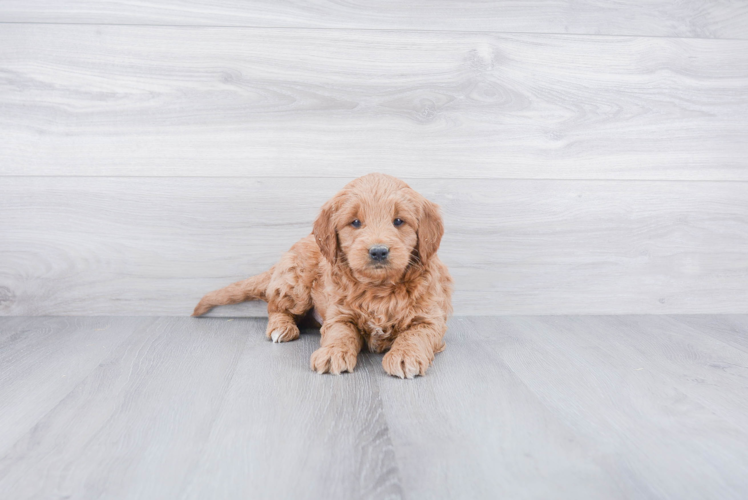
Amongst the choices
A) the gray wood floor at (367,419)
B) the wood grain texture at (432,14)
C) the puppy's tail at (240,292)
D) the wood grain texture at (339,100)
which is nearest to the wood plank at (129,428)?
the gray wood floor at (367,419)

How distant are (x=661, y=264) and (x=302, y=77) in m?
1.62

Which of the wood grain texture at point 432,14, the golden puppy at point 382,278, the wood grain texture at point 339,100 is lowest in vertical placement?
the golden puppy at point 382,278

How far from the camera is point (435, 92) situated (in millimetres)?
1957

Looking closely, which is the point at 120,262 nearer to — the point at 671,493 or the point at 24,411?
the point at 24,411

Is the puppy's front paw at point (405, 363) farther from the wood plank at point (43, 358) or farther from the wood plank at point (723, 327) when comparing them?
the wood plank at point (723, 327)

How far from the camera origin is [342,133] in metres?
1.95

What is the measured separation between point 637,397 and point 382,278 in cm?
72

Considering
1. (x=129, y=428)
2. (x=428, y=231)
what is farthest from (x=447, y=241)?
(x=129, y=428)

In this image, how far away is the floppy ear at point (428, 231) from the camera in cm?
153

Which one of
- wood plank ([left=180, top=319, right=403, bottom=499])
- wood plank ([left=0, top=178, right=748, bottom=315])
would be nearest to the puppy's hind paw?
wood plank ([left=180, top=319, right=403, bottom=499])

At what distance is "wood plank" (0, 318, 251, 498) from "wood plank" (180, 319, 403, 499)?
0.05 meters

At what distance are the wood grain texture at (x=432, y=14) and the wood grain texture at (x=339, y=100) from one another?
0.12 feet

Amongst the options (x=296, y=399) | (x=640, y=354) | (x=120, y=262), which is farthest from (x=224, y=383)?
(x=640, y=354)

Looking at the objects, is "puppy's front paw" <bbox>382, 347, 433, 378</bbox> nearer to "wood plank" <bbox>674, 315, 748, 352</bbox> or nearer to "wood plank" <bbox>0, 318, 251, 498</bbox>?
"wood plank" <bbox>0, 318, 251, 498</bbox>
